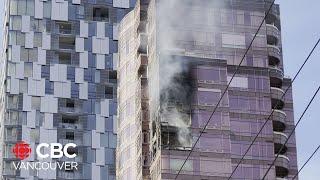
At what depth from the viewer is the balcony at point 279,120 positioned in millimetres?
109762

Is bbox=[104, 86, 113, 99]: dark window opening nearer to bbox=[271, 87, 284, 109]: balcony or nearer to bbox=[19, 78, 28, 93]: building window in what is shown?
bbox=[19, 78, 28, 93]: building window

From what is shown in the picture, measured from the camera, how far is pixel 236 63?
111062mm

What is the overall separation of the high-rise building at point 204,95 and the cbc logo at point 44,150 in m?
28.3

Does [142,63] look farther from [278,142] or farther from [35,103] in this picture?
[35,103]

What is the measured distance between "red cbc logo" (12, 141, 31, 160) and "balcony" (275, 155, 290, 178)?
4832 centimetres

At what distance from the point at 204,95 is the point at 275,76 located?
10.8m

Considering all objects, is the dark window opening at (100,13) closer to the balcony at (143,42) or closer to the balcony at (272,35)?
the balcony at (143,42)

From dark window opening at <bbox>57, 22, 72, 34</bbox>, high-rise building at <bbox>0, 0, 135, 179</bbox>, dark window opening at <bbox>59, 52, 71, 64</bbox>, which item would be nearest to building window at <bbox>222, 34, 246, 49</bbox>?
high-rise building at <bbox>0, 0, 135, 179</bbox>

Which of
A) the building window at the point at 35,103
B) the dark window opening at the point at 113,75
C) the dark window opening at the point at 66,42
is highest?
the dark window opening at the point at 66,42

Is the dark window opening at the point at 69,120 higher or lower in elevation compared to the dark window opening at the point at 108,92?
lower

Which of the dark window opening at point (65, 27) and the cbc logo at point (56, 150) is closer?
the cbc logo at point (56, 150)

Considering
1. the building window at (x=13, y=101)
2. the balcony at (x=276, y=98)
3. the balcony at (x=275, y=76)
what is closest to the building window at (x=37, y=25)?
the building window at (x=13, y=101)

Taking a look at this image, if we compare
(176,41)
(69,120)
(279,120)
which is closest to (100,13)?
(69,120)

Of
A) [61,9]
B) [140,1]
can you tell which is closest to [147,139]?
[140,1]
